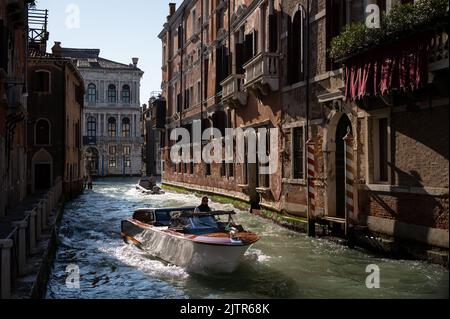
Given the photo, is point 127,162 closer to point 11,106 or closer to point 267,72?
point 11,106

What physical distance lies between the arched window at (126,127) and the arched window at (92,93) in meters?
4.24

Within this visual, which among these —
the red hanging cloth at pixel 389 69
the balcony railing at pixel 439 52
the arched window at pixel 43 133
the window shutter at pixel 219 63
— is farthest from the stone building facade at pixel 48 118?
the balcony railing at pixel 439 52

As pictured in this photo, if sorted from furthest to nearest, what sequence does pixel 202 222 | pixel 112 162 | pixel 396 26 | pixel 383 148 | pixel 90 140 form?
pixel 112 162 < pixel 90 140 < pixel 383 148 < pixel 202 222 < pixel 396 26

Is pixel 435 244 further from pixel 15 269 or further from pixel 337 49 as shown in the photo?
pixel 15 269

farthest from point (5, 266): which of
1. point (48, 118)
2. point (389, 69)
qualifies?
point (48, 118)

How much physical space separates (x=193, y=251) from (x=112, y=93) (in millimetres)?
53878

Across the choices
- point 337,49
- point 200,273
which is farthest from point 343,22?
point 200,273

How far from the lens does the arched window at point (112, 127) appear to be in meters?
61.4

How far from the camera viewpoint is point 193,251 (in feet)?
29.7

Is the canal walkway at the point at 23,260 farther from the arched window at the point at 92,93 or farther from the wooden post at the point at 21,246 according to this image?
the arched window at the point at 92,93

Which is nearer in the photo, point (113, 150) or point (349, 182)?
point (349, 182)

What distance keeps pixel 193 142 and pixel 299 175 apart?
14358mm

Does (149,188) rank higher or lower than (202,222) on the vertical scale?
lower
